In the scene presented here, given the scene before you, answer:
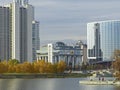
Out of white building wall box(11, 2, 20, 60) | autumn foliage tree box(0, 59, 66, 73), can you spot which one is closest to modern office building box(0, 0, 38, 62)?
white building wall box(11, 2, 20, 60)

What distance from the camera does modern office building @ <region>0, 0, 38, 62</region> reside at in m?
149

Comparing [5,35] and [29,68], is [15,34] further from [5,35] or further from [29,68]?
[29,68]

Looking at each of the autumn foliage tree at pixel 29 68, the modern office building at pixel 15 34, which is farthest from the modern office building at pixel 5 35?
the autumn foliage tree at pixel 29 68

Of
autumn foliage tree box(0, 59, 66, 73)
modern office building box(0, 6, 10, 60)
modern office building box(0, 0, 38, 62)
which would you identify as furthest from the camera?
modern office building box(0, 6, 10, 60)

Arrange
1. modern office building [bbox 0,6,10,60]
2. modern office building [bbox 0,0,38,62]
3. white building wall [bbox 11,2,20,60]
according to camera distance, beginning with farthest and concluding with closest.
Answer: modern office building [bbox 0,6,10,60], modern office building [bbox 0,0,38,62], white building wall [bbox 11,2,20,60]

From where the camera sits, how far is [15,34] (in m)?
149

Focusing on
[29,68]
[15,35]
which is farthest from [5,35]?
[29,68]

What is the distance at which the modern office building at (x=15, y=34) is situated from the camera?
149m

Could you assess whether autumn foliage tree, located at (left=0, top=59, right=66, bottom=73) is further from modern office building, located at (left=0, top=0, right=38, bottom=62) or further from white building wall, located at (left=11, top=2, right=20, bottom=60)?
modern office building, located at (left=0, top=0, right=38, bottom=62)

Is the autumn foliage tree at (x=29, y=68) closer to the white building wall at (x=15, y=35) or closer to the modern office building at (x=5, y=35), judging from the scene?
the white building wall at (x=15, y=35)

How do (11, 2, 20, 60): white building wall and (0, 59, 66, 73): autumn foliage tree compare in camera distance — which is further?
(11, 2, 20, 60): white building wall

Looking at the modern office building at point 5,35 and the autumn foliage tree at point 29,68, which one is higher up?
the modern office building at point 5,35

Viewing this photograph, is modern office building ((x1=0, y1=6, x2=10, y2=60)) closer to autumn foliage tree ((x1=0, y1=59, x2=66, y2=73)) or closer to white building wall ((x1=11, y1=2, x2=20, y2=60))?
white building wall ((x1=11, y1=2, x2=20, y2=60))

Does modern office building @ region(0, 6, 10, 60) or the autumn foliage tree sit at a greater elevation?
modern office building @ region(0, 6, 10, 60)
